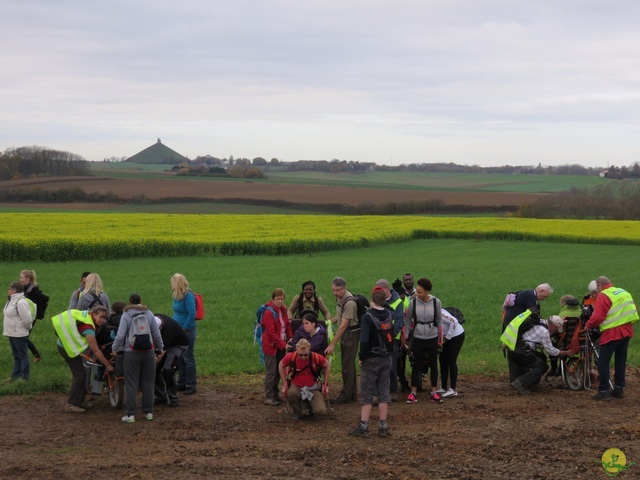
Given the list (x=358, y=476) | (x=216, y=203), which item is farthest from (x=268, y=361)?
(x=216, y=203)

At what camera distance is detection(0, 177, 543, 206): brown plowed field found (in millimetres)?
77250

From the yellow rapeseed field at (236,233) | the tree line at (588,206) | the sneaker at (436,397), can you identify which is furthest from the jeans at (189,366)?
the tree line at (588,206)

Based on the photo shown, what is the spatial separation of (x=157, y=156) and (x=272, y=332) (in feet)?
518

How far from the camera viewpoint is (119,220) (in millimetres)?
46969

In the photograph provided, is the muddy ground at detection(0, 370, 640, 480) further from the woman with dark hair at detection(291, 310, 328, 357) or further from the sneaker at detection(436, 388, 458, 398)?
the woman with dark hair at detection(291, 310, 328, 357)

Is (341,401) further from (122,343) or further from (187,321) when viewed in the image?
(122,343)

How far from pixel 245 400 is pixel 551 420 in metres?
4.34

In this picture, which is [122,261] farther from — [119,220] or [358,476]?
[358,476]

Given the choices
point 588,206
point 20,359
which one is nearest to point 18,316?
point 20,359

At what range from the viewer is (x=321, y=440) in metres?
9.37

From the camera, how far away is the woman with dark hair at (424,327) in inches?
434

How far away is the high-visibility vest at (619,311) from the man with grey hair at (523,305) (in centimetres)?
87

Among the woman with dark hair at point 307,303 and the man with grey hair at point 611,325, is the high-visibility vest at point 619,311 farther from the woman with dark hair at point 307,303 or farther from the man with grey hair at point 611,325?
the woman with dark hair at point 307,303

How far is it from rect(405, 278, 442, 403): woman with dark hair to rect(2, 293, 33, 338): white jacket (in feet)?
19.4
